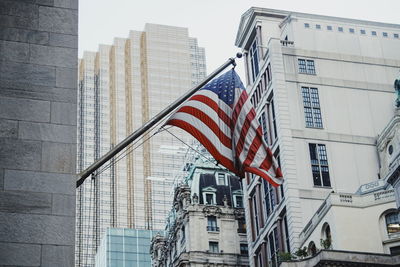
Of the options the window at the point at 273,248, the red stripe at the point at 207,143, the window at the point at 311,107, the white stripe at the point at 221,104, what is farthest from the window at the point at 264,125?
the red stripe at the point at 207,143

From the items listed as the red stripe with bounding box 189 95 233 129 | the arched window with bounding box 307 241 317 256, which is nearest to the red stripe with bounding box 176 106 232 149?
the red stripe with bounding box 189 95 233 129

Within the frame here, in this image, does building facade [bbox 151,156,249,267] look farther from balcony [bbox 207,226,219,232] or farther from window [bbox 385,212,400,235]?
window [bbox 385,212,400,235]

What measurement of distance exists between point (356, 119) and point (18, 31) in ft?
185

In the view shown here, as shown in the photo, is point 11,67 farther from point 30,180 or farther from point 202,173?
point 202,173

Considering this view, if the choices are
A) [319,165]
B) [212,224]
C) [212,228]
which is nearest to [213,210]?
[212,224]

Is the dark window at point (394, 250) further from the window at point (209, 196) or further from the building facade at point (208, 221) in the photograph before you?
the window at point (209, 196)

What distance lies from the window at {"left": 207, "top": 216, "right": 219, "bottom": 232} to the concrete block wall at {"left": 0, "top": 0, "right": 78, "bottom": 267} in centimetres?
7202

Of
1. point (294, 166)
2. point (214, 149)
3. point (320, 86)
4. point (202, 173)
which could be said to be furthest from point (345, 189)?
point (214, 149)

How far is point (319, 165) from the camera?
71.1m

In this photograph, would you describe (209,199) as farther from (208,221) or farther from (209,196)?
(208,221)

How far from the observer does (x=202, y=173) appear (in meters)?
101

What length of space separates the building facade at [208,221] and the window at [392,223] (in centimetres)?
3594

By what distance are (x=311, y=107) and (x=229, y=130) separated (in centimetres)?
5016

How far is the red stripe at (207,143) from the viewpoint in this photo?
25.0 meters
